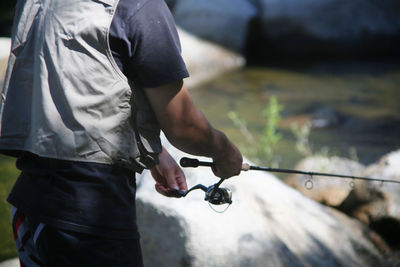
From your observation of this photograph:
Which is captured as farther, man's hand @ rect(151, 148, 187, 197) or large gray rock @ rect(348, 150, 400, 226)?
large gray rock @ rect(348, 150, 400, 226)

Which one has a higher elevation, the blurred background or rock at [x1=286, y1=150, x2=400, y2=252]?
rock at [x1=286, y1=150, x2=400, y2=252]

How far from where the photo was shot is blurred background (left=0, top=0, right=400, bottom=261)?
580 cm

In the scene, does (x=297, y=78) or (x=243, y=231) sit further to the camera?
(x=297, y=78)

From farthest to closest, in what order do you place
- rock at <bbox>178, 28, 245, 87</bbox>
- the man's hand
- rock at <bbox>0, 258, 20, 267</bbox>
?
1. rock at <bbox>178, 28, 245, 87</bbox>
2. rock at <bbox>0, 258, 20, 267</bbox>
3. the man's hand

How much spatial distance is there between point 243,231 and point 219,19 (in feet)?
29.5

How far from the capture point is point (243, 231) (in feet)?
8.80

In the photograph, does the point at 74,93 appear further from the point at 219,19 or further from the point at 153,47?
the point at 219,19

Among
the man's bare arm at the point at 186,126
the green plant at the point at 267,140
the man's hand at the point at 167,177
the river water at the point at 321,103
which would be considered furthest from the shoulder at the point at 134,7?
the river water at the point at 321,103

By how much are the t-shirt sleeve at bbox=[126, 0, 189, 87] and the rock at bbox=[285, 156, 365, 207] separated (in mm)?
2458

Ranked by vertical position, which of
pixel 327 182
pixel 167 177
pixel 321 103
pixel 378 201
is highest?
pixel 167 177

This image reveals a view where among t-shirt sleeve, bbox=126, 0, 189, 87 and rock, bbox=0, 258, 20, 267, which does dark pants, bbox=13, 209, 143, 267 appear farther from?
rock, bbox=0, 258, 20, 267

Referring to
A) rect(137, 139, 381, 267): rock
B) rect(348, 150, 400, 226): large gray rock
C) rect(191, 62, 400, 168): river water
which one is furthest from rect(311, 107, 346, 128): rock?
rect(137, 139, 381, 267): rock

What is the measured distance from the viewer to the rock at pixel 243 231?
2.60 meters

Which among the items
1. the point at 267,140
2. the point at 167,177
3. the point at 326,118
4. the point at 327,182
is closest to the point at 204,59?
the point at 326,118
